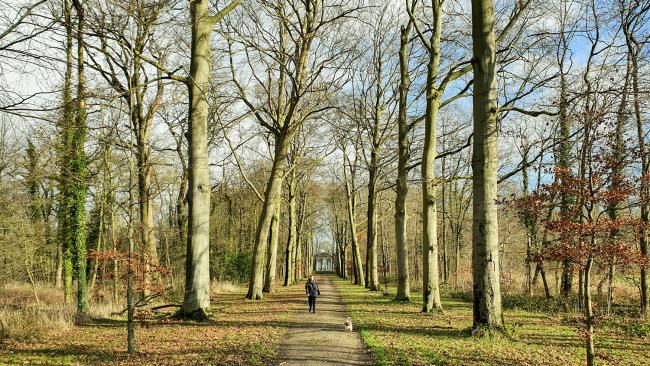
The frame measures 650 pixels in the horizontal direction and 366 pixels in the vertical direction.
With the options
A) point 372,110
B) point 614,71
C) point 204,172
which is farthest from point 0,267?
point 614,71

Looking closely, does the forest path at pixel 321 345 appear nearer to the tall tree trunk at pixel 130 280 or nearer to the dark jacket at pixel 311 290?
the dark jacket at pixel 311 290

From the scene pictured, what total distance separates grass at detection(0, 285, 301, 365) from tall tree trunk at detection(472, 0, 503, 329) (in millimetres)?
4510

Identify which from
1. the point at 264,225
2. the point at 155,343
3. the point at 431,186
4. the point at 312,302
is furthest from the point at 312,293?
the point at 155,343

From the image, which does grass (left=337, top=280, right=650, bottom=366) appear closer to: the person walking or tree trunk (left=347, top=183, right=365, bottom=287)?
the person walking

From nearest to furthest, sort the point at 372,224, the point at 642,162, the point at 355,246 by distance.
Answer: the point at 642,162, the point at 372,224, the point at 355,246

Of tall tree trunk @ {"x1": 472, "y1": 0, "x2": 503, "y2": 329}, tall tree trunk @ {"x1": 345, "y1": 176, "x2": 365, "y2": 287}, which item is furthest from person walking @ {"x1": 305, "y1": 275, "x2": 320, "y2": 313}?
tall tree trunk @ {"x1": 345, "y1": 176, "x2": 365, "y2": 287}

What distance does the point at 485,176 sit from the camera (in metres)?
9.48

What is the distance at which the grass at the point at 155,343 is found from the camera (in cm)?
758

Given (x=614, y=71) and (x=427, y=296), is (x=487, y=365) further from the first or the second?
(x=614, y=71)

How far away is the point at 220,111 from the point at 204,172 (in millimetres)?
6386

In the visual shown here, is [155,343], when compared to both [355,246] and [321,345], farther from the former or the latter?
[355,246]

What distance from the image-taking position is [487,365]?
23.4 feet

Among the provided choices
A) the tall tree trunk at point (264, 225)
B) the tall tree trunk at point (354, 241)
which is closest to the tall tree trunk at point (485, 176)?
the tall tree trunk at point (264, 225)

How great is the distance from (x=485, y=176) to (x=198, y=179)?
7477mm
